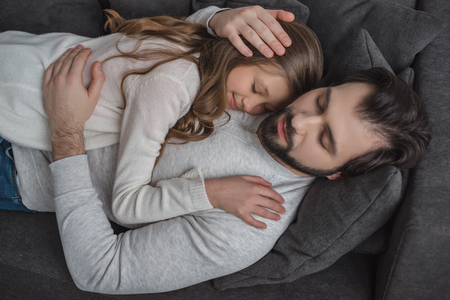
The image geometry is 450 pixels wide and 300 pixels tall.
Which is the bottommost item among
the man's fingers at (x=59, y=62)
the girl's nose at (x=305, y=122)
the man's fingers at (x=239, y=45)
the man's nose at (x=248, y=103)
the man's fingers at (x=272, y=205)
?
the man's fingers at (x=272, y=205)

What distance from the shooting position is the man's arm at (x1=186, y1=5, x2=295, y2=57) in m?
1.22

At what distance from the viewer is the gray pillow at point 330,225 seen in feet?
3.43

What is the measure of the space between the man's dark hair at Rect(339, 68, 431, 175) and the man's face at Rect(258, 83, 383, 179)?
1.1 inches

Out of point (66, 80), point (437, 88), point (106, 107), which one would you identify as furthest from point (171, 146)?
point (437, 88)

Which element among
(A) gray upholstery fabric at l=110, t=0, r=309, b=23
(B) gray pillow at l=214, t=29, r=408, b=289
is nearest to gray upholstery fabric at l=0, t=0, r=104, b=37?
(A) gray upholstery fabric at l=110, t=0, r=309, b=23

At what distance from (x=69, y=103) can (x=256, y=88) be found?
0.76 meters

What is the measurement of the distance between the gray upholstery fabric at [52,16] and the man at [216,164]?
631 mm

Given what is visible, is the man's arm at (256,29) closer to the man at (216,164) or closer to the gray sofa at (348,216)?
the man at (216,164)

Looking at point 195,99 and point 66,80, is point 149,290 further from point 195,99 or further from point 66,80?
point 66,80

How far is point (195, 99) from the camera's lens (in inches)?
49.9

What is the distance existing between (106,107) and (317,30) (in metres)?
1.20

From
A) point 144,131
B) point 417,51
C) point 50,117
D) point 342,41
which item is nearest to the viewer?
point 144,131

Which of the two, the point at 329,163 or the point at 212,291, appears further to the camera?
the point at 212,291

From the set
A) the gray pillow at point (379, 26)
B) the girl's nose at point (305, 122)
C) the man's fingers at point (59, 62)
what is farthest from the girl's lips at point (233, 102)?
the man's fingers at point (59, 62)
